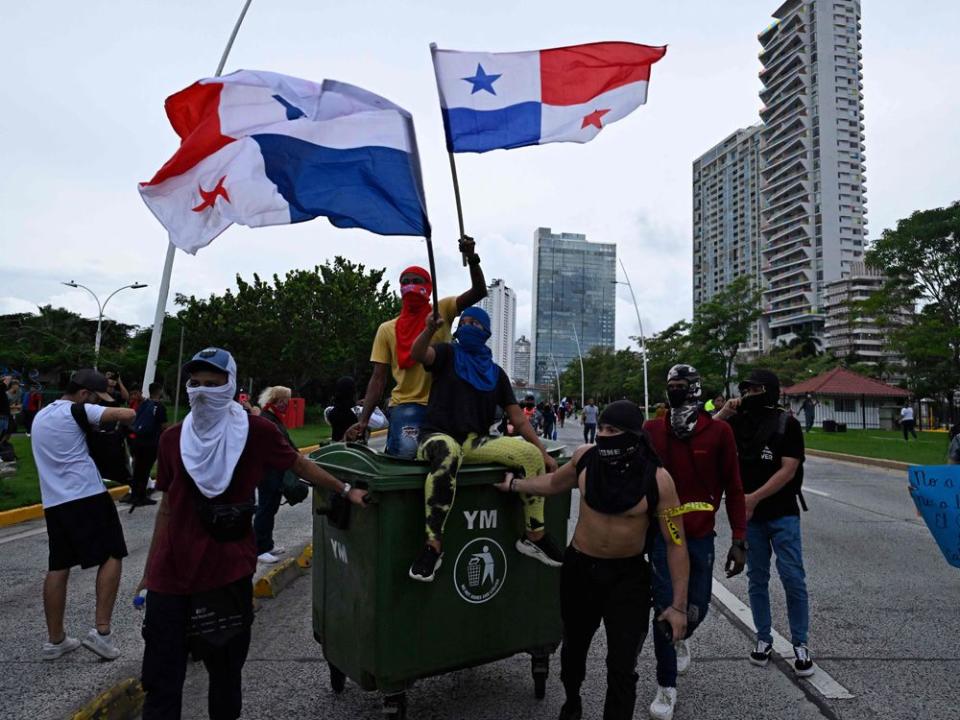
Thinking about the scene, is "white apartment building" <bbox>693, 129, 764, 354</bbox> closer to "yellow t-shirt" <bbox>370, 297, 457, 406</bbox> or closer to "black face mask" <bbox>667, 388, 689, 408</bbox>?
"black face mask" <bbox>667, 388, 689, 408</bbox>

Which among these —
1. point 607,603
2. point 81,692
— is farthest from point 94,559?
point 607,603

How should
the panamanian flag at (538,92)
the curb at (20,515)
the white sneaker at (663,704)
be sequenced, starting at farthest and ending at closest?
the curb at (20,515) → the panamanian flag at (538,92) → the white sneaker at (663,704)

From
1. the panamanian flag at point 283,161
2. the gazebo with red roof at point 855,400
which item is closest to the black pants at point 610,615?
the panamanian flag at point 283,161

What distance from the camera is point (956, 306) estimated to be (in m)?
32.0

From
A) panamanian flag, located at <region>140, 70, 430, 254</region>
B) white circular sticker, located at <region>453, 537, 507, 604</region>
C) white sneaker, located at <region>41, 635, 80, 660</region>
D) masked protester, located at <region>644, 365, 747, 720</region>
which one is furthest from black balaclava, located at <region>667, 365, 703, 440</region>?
white sneaker, located at <region>41, 635, 80, 660</region>

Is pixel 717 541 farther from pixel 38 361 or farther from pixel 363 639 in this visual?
pixel 38 361

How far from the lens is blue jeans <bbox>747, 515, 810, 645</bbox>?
4176 mm

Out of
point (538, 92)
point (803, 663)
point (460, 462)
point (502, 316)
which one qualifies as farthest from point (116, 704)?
point (502, 316)

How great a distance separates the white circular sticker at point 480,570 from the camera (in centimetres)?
341

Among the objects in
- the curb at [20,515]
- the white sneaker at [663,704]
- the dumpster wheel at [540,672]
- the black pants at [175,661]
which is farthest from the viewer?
the curb at [20,515]

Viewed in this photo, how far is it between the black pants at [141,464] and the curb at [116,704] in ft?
23.0

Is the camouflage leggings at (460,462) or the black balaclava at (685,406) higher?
the black balaclava at (685,406)

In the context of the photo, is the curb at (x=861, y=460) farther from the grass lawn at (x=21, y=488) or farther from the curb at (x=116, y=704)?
the grass lawn at (x=21, y=488)

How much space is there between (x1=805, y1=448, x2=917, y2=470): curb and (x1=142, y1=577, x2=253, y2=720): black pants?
1546cm
